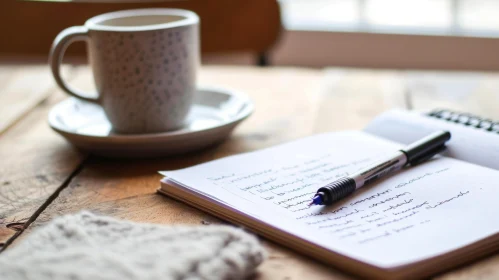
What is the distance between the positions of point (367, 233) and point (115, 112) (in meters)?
0.38

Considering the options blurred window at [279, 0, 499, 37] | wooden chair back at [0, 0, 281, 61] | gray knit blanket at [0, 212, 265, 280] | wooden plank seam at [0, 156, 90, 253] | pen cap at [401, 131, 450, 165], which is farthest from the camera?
blurred window at [279, 0, 499, 37]

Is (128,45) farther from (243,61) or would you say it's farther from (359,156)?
(243,61)

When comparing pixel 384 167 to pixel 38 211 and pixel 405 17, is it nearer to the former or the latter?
pixel 38 211

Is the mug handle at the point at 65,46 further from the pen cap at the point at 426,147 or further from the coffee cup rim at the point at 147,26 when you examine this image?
the pen cap at the point at 426,147

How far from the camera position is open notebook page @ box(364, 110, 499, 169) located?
65cm

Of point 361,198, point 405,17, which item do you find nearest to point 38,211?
point 361,198

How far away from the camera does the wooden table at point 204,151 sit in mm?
552

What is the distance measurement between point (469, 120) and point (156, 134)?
1.22 ft

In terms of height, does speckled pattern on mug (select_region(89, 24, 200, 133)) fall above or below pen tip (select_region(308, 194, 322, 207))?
above

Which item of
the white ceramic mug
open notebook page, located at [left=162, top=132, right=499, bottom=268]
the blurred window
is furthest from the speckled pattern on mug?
the blurred window

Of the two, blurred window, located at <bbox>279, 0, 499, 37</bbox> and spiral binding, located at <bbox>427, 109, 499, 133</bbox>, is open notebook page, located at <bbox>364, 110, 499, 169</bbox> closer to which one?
spiral binding, located at <bbox>427, 109, 499, 133</bbox>

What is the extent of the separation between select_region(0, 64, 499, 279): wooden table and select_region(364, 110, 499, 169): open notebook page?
2.9 inches

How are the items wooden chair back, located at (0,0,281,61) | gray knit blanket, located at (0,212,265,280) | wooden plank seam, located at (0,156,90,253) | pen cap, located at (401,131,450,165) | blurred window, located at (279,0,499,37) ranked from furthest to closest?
blurred window, located at (279,0,499,37) → wooden chair back, located at (0,0,281,61) → pen cap, located at (401,131,450,165) → wooden plank seam, located at (0,156,90,253) → gray knit blanket, located at (0,212,265,280)

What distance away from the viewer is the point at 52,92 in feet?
3.48
